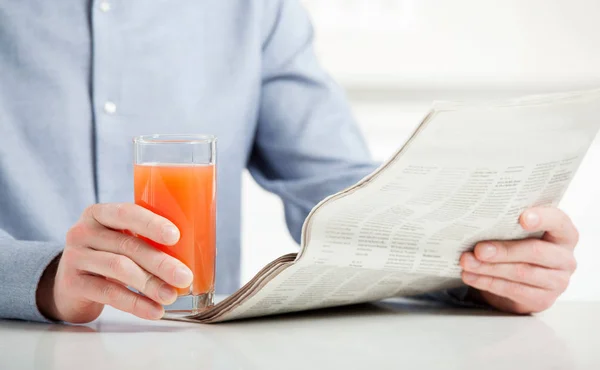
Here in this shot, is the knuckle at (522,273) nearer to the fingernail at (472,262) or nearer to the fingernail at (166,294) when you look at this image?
the fingernail at (472,262)

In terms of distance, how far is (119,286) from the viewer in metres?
0.68

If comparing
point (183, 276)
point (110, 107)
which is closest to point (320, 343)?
point (183, 276)

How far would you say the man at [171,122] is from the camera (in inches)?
32.0

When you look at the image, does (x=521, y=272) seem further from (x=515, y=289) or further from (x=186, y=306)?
(x=186, y=306)

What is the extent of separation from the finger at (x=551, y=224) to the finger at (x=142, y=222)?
0.37 metres

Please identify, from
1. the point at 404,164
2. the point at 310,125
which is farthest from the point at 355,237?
the point at 310,125

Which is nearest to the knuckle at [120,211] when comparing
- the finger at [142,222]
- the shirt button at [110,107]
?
the finger at [142,222]

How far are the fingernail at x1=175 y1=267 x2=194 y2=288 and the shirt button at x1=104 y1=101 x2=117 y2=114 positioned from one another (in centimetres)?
53

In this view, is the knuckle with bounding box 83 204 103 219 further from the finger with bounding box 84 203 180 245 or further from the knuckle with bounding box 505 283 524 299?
the knuckle with bounding box 505 283 524 299

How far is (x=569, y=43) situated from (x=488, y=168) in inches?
52.7

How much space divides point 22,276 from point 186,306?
0.61 ft

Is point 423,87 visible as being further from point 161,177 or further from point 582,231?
point 161,177

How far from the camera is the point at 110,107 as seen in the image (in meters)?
1.11

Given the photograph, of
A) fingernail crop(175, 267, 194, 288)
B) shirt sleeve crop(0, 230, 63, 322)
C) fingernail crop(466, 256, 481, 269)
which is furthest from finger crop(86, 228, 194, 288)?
fingernail crop(466, 256, 481, 269)
